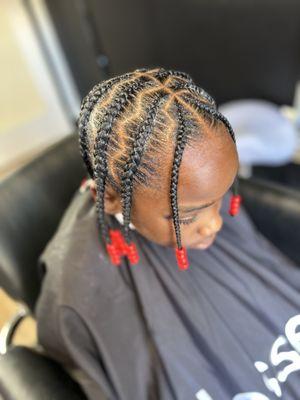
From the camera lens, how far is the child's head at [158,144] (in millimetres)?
425

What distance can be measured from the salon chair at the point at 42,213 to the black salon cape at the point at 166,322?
0.12m

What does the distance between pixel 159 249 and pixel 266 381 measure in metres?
0.32

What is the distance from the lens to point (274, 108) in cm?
158

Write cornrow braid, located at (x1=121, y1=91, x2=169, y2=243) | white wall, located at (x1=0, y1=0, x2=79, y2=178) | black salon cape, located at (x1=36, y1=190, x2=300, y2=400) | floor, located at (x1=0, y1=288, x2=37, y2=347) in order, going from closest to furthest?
cornrow braid, located at (x1=121, y1=91, x2=169, y2=243) → black salon cape, located at (x1=36, y1=190, x2=300, y2=400) → floor, located at (x1=0, y1=288, x2=37, y2=347) → white wall, located at (x1=0, y1=0, x2=79, y2=178)

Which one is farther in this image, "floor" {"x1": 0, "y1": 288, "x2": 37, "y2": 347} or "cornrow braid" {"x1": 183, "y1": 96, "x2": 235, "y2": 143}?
"floor" {"x1": 0, "y1": 288, "x2": 37, "y2": 347}

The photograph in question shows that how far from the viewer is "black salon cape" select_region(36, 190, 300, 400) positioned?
592 mm

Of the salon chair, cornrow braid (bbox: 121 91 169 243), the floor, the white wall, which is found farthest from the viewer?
the white wall

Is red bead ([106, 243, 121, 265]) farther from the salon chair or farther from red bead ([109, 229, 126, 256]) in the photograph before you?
the salon chair

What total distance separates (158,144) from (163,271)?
0.33m

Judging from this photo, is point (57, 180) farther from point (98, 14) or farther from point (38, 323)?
point (98, 14)

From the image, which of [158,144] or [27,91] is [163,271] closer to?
[158,144]

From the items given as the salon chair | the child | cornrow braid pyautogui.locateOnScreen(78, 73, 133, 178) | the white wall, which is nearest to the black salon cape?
the child

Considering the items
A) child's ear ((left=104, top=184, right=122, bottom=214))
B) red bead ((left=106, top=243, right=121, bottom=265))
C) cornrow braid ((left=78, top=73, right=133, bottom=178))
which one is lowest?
red bead ((left=106, top=243, right=121, bottom=265))

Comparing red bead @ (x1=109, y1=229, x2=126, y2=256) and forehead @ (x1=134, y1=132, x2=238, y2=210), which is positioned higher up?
forehead @ (x1=134, y1=132, x2=238, y2=210)
